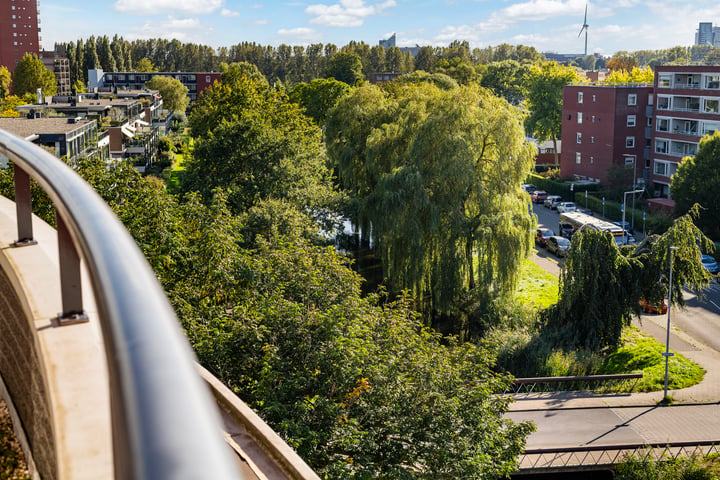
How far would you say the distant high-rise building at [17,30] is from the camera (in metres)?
116

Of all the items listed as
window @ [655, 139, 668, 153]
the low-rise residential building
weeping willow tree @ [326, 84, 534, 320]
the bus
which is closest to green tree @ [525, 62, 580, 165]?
window @ [655, 139, 668, 153]

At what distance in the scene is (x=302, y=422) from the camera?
1112 cm

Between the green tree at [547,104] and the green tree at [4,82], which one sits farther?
the green tree at [4,82]

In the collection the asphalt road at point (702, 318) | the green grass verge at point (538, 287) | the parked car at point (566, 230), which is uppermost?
the parked car at point (566, 230)

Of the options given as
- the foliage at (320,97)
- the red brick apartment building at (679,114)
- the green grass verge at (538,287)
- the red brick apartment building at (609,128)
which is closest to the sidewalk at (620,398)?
the green grass verge at (538,287)

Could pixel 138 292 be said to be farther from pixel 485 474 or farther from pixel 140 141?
pixel 140 141

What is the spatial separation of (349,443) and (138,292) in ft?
32.9

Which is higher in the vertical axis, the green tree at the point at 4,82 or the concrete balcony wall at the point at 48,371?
the green tree at the point at 4,82

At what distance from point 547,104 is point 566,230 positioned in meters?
30.4

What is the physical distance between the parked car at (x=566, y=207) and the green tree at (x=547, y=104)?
1912cm

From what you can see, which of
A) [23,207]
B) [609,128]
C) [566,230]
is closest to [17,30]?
[609,128]

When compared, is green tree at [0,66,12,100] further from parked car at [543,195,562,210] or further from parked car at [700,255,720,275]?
parked car at [700,255,720,275]

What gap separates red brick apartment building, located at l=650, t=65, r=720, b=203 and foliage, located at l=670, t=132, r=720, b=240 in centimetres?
459

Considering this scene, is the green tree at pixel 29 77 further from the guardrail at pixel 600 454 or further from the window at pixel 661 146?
the guardrail at pixel 600 454
